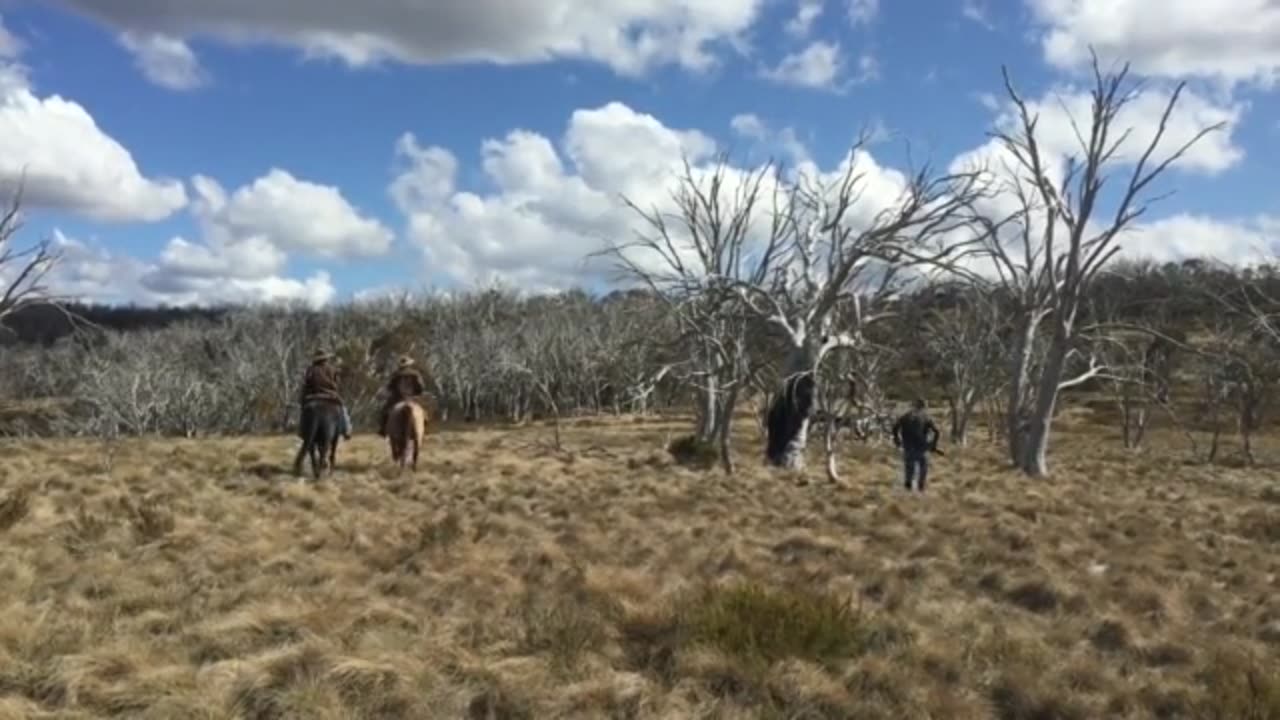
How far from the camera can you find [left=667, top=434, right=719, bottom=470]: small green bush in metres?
22.2

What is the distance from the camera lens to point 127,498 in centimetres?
1260

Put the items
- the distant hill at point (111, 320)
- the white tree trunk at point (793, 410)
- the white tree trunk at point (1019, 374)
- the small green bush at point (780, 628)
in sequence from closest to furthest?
the small green bush at point (780, 628) → the white tree trunk at point (793, 410) → the white tree trunk at point (1019, 374) → the distant hill at point (111, 320)

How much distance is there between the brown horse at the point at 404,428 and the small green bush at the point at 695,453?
5.99m

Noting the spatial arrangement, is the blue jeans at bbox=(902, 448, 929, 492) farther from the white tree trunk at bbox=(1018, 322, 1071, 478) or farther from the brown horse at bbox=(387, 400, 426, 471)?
the brown horse at bbox=(387, 400, 426, 471)

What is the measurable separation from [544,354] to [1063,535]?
69805mm

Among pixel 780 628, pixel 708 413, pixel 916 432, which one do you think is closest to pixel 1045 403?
pixel 916 432

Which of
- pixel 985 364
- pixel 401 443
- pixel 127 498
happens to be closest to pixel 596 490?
pixel 401 443

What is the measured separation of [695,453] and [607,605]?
1525cm

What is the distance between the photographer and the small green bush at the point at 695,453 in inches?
873

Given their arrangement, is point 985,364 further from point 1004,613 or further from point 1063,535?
point 1004,613

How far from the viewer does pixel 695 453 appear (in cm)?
2303

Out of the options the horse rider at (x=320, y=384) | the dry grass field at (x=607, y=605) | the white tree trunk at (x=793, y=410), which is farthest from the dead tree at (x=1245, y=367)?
the horse rider at (x=320, y=384)

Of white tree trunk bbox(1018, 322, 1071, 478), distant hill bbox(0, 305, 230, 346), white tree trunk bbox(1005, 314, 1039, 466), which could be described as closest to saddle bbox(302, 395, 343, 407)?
white tree trunk bbox(1018, 322, 1071, 478)

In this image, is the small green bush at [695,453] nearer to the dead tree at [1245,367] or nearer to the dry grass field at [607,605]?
the dry grass field at [607,605]
